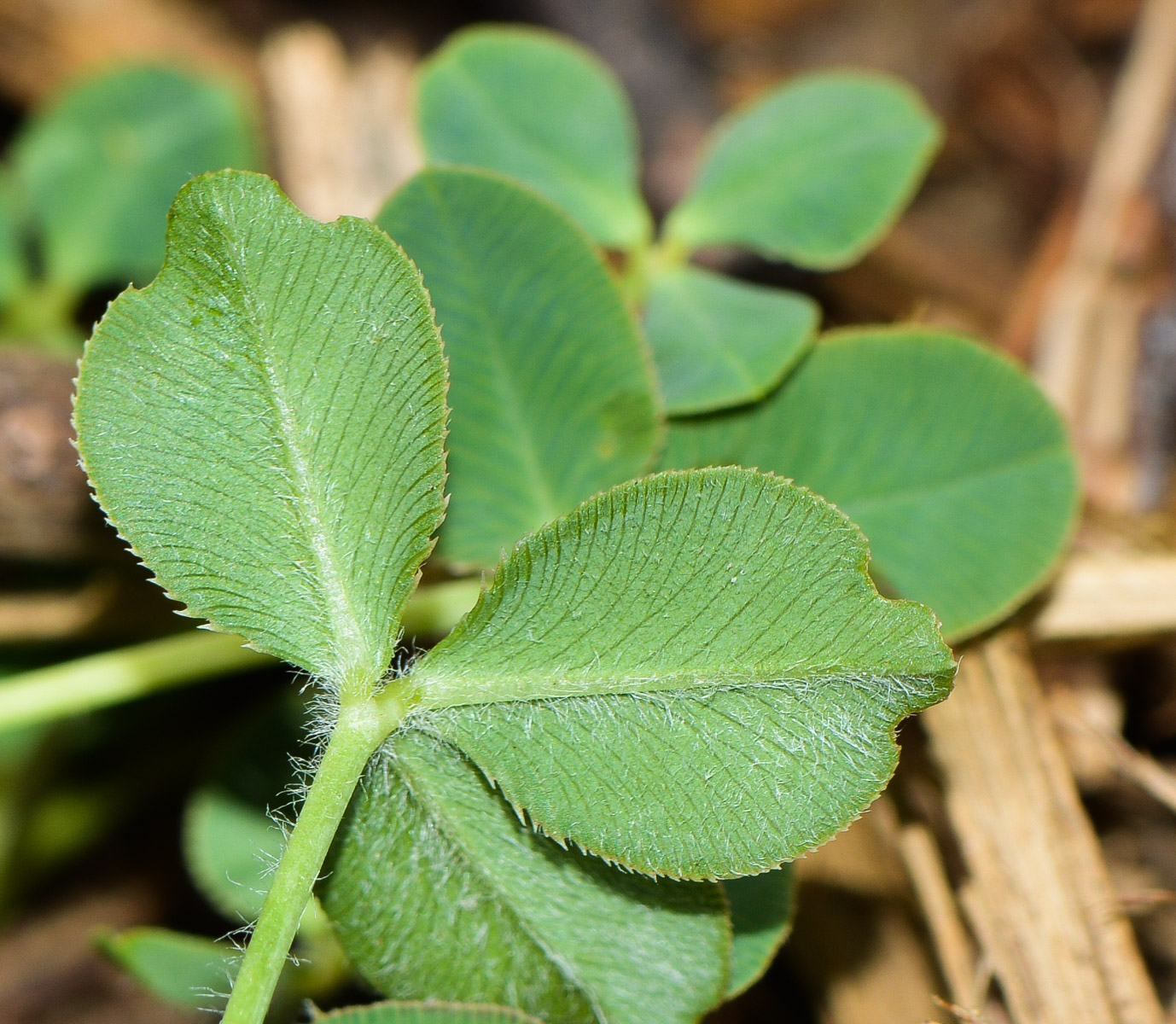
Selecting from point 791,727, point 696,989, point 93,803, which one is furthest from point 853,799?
point 93,803

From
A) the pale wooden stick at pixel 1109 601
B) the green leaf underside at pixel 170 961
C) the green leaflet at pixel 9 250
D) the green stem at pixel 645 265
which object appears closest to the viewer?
the green leaf underside at pixel 170 961

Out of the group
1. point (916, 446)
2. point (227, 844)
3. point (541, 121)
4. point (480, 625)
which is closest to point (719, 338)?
point (916, 446)

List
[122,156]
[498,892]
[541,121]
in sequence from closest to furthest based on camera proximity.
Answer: [498,892] → [541,121] → [122,156]

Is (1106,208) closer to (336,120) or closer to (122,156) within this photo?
(336,120)

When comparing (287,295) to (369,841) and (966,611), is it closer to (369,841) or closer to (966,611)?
(369,841)

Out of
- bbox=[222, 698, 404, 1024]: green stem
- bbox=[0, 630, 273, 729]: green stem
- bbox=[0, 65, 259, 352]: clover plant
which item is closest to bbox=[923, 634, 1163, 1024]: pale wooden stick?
bbox=[222, 698, 404, 1024]: green stem

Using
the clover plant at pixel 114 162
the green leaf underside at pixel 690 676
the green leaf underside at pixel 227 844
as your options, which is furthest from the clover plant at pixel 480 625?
the clover plant at pixel 114 162

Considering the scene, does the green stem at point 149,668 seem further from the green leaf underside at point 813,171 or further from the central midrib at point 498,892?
the green leaf underside at point 813,171
